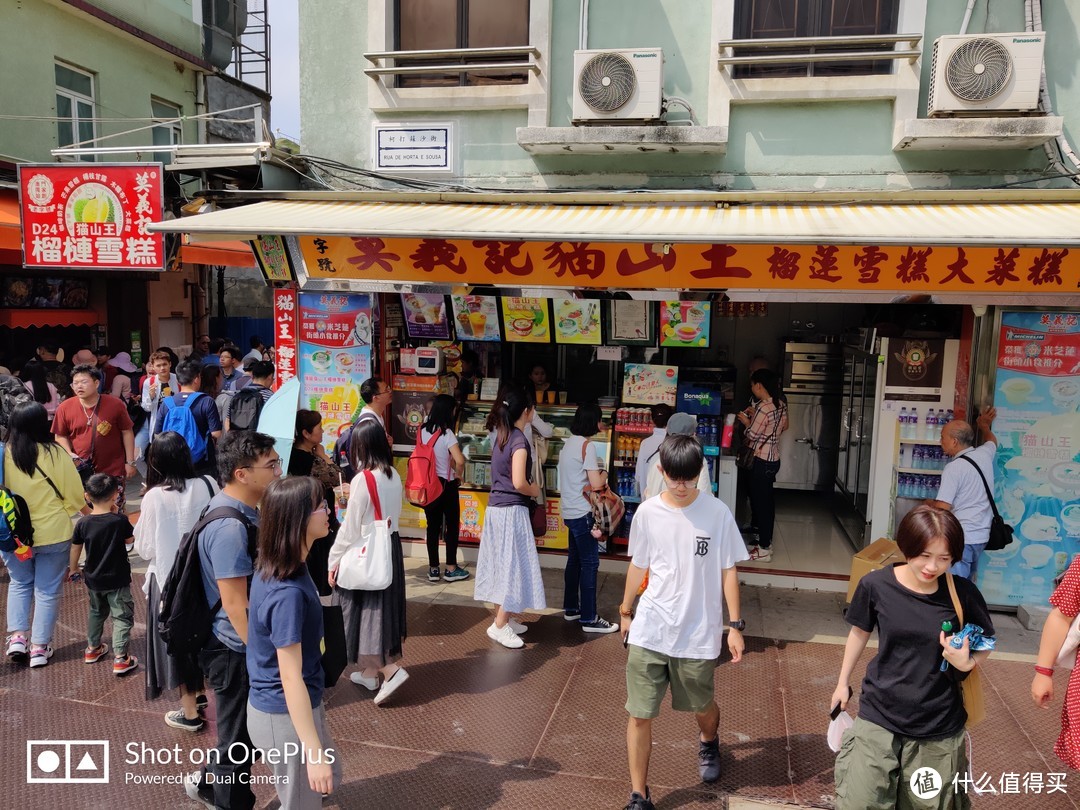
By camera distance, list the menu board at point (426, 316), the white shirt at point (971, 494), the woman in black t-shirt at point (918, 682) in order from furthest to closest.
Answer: the menu board at point (426, 316)
the white shirt at point (971, 494)
the woman in black t-shirt at point (918, 682)

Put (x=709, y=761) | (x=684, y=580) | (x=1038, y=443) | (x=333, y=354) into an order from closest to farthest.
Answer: (x=684, y=580) → (x=709, y=761) → (x=1038, y=443) → (x=333, y=354)

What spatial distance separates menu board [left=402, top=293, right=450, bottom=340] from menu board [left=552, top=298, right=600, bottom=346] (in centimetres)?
118

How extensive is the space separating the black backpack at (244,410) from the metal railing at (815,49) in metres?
5.04

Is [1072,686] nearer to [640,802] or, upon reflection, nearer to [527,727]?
[640,802]

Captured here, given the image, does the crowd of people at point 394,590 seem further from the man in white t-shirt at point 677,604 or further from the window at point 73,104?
the window at point 73,104

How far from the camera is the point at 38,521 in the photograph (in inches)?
206

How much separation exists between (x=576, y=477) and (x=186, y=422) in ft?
11.9

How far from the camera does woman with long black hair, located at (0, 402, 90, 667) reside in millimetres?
5199

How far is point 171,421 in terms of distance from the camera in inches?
271

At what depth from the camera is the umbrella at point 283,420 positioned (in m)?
5.33

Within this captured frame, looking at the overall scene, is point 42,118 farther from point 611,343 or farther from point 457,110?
point 611,343

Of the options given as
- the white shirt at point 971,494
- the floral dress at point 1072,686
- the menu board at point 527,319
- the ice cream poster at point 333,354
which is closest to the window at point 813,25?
the menu board at point 527,319

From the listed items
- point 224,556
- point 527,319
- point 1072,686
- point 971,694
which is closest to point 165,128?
point 527,319

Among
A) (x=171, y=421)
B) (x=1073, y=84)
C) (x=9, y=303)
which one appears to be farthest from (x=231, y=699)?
(x=9, y=303)
